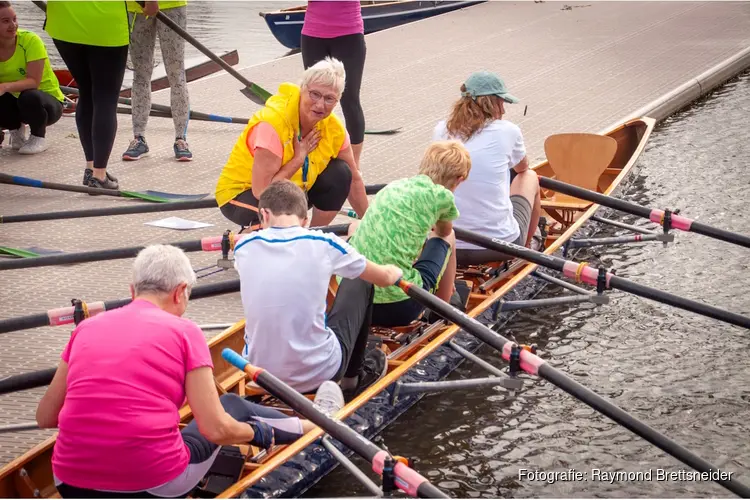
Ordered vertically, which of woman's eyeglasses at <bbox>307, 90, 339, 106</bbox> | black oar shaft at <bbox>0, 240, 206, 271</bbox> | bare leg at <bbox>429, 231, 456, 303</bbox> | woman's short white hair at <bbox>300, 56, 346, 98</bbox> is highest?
woman's short white hair at <bbox>300, 56, 346, 98</bbox>

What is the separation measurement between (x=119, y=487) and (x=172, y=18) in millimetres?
6074

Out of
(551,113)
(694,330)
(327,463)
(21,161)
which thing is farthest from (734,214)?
(21,161)

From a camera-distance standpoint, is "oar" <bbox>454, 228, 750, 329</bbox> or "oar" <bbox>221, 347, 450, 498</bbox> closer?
"oar" <bbox>221, 347, 450, 498</bbox>

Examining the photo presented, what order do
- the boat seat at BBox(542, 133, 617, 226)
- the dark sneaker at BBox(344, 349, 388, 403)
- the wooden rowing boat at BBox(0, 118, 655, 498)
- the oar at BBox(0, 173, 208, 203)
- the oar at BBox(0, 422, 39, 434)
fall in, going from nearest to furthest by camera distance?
the wooden rowing boat at BBox(0, 118, 655, 498) → the oar at BBox(0, 422, 39, 434) → the dark sneaker at BBox(344, 349, 388, 403) → the oar at BBox(0, 173, 208, 203) → the boat seat at BBox(542, 133, 617, 226)

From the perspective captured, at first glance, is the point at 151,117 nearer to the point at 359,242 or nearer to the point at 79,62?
the point at 79,62

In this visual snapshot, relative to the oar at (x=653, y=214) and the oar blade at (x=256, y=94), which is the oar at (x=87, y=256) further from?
the oar blade at (x=256, y=94)

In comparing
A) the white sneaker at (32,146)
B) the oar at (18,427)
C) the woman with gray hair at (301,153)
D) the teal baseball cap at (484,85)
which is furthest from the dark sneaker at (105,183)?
the oar at (18,427)

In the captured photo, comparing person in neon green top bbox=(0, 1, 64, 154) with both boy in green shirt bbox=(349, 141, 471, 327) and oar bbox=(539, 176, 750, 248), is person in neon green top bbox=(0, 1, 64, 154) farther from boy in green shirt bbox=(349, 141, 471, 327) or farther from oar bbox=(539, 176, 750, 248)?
boy in green shirt bbox=(349, 141, 471, 327)

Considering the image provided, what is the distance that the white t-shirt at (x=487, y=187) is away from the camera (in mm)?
6309

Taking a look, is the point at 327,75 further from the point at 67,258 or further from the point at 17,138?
the point at 17,138

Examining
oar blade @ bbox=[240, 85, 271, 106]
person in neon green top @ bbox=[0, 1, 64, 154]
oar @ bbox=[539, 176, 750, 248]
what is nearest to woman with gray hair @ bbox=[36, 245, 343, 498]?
oar @ bbox=[539, 176, 750, 248]

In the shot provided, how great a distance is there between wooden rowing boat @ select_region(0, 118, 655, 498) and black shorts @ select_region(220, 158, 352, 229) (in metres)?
0.90

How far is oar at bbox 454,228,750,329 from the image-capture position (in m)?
5.74

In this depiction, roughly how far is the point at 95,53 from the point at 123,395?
4885mm
